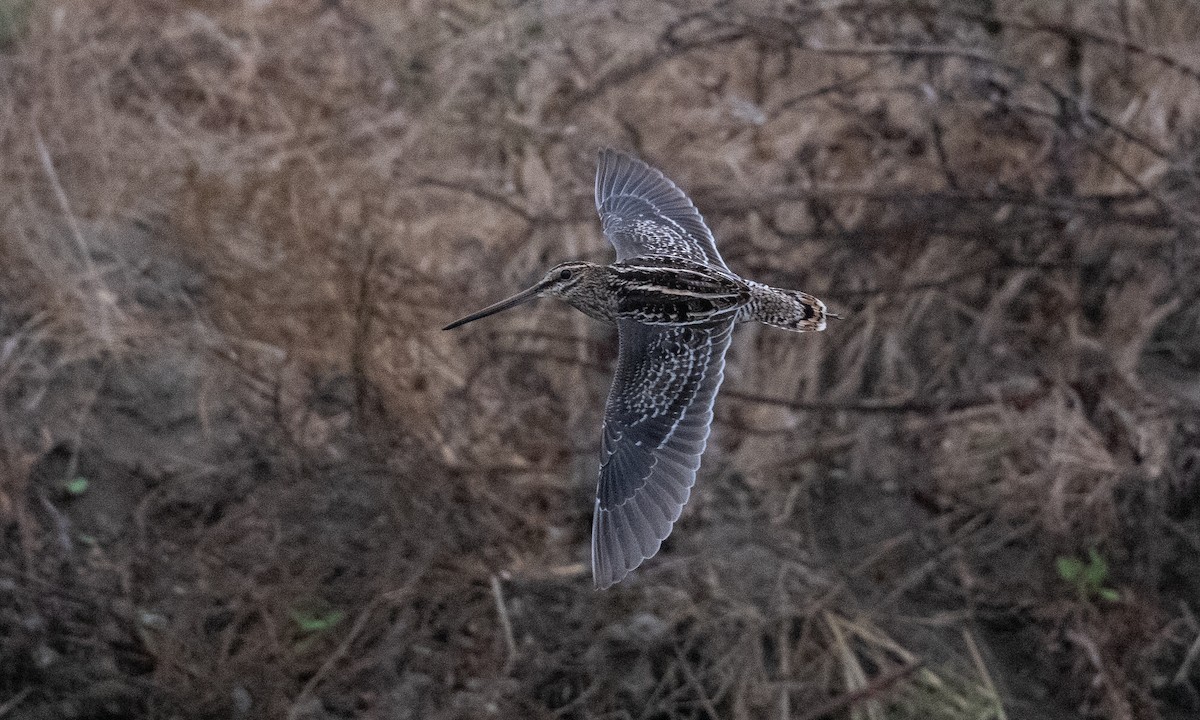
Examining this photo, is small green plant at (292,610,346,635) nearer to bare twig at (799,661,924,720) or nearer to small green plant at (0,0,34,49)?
bare twig at (799,661,924,720)

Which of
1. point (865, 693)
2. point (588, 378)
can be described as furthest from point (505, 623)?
point (865, 693)

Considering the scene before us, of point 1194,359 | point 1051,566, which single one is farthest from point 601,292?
point 1194,359

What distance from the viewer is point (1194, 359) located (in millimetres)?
4191

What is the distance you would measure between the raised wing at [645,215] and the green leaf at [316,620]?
4.18 feet

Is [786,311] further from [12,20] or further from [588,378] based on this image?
[12,20]

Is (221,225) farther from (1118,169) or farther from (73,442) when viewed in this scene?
(1118,169)

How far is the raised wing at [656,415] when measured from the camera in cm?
270

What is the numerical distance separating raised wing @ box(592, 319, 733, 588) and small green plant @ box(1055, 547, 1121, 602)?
162 centimetres

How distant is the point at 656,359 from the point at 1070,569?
5.71 ft

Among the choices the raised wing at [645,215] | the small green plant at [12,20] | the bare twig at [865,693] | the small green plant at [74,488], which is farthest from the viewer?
the small green plant at [12,20]

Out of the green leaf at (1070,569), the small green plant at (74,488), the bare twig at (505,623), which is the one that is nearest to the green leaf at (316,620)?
the bare twig at (505,623)

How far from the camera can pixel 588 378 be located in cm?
396

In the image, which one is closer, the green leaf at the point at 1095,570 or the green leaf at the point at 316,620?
the green leaf at the point at 316,620

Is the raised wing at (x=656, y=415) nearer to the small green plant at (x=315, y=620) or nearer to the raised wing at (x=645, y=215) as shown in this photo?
the raised wing at (x=645, y=215)
